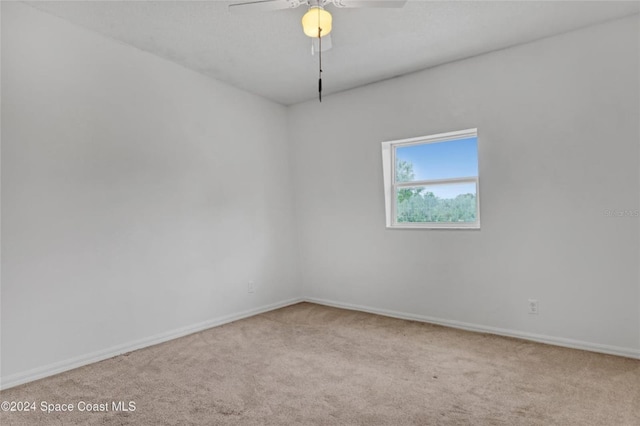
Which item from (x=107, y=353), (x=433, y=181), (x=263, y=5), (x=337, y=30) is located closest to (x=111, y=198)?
(x=107, y=353)

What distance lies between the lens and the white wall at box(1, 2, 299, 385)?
8.27ft

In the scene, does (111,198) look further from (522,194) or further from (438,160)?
(522,194)

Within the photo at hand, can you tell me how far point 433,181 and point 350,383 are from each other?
2.26 m

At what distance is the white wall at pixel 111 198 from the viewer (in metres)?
2.52

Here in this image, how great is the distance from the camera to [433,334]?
3.33m

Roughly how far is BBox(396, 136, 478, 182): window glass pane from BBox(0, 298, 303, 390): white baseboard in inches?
92.1

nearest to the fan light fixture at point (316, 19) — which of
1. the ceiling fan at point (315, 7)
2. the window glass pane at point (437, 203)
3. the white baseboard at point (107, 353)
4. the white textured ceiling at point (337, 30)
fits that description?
the ceiling fan at point (315, 7)

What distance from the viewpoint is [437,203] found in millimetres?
3834

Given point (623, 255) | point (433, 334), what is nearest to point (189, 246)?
point (433, 334)

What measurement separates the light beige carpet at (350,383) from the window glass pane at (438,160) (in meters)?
1.57

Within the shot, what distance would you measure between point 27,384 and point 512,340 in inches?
143

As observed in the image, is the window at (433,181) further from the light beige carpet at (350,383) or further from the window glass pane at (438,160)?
the light beige carpet at (350,383)

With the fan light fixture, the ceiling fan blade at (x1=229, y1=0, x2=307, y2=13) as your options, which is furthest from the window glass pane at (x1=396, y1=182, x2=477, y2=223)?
the ceiling fan blade at (x1=229, y1=0, x2=307, y2=13)

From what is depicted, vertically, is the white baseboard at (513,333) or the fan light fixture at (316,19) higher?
the fan light fixture at (316,19)
